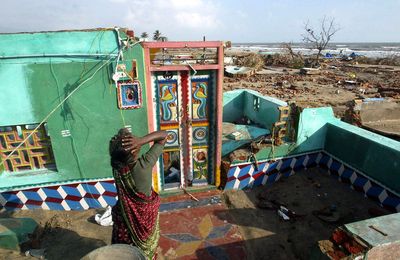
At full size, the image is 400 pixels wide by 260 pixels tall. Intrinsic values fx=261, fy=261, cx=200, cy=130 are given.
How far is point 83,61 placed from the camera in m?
4.85

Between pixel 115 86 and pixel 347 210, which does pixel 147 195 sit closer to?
pixel 115 86

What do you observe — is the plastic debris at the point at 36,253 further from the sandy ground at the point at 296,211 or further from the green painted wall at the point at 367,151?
the green painted wall at the point at 367,151

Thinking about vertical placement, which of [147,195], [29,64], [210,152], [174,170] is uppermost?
[29,64]

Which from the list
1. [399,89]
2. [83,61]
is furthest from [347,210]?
[399,89]

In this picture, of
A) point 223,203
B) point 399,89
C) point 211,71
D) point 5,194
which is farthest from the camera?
point 399,89

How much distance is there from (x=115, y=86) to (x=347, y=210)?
17.9 ft

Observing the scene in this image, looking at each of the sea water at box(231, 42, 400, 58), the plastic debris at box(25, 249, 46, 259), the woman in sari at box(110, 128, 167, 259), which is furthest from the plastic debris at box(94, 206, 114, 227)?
the sea water at box(231, 42, 400, 58)

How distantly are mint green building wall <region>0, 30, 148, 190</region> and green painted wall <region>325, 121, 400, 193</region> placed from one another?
462 cm

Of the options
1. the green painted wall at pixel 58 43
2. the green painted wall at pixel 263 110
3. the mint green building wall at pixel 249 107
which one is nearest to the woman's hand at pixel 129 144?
the green painted wall at pixel 58 43

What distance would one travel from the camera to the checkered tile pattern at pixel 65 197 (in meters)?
5.31

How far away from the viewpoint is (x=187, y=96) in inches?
229

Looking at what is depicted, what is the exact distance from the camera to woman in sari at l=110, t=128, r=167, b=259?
2857 millimetres

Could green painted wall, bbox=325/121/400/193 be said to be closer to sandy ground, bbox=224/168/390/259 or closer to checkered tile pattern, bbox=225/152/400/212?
checkered tile pattern, bbox=225/152/400/212

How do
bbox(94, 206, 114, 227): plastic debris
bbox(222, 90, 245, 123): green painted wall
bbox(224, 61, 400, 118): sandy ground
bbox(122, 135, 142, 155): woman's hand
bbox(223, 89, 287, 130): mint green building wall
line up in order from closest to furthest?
1. bbox(122, 135, 142, 155): woman's hand
2. bbox(94, 206, 114, 227): plastic debris
3. bbox(223, 89, 287, 130): mint green building wall
4. bbox(222, 90, 245, 123): green painted wall
5. bbox(224, 61, 400, 118): sandy ground
